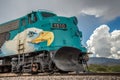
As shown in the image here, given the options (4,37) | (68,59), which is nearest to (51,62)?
(68,59)

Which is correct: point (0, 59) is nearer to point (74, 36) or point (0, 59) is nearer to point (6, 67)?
point (6, 67)

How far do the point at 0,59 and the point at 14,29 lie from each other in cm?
279

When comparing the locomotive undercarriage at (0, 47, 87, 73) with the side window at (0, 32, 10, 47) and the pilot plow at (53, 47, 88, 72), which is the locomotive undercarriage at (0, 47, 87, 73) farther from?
the side window at (0, 32, 10, 47)

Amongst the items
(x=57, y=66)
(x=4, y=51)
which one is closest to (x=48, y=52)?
(x=57, y=66)

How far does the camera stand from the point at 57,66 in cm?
1295

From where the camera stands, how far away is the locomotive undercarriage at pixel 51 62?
13242 millimetres

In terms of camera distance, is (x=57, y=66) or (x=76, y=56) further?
(x=76, y=56)

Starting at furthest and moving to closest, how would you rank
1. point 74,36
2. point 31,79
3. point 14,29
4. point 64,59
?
1. point 14,29
2. point 74,36
3. point 64,59
4. point 31,79

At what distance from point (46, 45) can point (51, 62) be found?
1.01m

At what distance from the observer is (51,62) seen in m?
13.2

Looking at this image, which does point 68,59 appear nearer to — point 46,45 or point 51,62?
point 51,62

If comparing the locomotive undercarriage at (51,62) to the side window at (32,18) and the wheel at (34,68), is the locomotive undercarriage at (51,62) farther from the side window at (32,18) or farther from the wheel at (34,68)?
the side window at (32,18)

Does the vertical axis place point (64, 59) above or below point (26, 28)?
below

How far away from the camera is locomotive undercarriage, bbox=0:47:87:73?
13.2m
